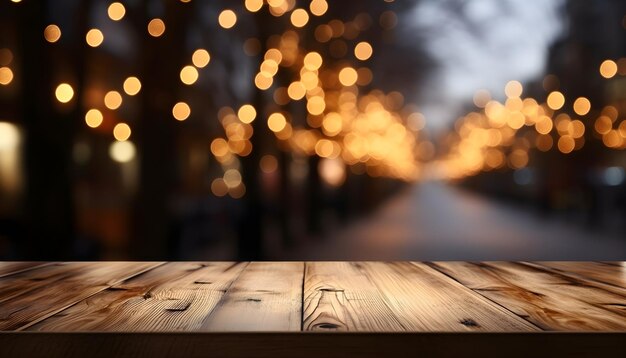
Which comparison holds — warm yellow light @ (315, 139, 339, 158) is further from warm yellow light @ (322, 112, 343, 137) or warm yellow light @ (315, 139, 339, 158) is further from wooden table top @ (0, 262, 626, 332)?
wooden table top @ (0, 262, 626, 332)

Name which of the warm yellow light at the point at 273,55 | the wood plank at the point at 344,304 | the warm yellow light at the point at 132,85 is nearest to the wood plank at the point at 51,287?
the wood plank at the point at 344,304

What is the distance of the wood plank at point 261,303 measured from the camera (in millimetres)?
1614

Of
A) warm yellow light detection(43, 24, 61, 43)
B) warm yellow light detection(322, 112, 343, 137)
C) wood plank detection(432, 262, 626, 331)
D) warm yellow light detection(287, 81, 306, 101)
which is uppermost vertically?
warm yellow light detection(287, 81, 306, 101)

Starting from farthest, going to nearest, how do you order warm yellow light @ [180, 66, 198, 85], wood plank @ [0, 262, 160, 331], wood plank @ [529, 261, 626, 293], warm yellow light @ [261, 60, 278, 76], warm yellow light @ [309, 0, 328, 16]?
warm yellow light @ [309, 0, 328, 16] < warm yellow light @ [261, 60, 278, 76] < warm yellow light @ [180, 66, 198, 85] < wood plank @ [529, 261, 626, 293] < wood plank @ [0, 262, 160, 331]

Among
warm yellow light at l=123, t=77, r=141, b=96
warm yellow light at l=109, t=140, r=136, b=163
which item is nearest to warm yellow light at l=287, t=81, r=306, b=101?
warm yellow light at l=123, t=77, r=141, b=96

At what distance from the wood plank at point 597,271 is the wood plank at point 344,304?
806mm

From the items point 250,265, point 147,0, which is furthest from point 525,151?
point 250,265

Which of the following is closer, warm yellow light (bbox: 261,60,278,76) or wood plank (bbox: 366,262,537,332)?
wood plank (bbox: 366,262,537,332)

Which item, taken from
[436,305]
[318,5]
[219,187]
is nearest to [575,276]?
[436,305]

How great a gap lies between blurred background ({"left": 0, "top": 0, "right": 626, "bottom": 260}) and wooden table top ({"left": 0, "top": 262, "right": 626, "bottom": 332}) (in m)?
4.73

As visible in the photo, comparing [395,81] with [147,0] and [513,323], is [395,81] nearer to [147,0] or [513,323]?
[147,0]

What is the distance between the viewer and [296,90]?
12594 mm

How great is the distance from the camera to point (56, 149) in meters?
Result: 7.16

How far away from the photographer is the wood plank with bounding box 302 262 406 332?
5.37 ft
